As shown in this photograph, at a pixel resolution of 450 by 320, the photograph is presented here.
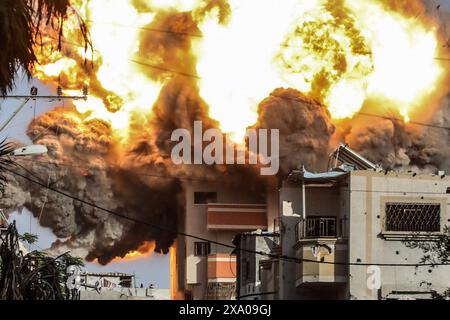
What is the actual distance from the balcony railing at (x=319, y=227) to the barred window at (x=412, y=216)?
2.79 metres

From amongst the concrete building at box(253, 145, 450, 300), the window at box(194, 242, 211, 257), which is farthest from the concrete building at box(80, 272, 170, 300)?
the concrete building at box(253, 145, 450, 300)

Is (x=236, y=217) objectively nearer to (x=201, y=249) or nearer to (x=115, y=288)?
(x=201, y=249)

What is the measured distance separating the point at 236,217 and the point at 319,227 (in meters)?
31.6

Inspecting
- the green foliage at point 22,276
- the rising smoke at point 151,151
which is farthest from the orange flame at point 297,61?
the green foliage at point 22,276

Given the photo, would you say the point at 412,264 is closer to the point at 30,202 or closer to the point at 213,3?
the point at 213,3

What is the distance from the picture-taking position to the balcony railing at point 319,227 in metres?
68.1

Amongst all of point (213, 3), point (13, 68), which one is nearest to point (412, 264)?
point (213, 3)

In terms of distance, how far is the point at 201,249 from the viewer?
99938 mm

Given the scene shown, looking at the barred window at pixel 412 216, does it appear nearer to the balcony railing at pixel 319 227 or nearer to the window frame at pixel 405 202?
the window frame at pixel 405 202

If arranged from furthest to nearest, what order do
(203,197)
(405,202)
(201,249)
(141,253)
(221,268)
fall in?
(141,253) → (203,197) → (201,249) → (221,268) → (405,202)

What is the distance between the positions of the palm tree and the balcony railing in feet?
146

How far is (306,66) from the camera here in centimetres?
9594

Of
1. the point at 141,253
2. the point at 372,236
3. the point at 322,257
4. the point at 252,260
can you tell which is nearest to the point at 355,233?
the point at 372,236

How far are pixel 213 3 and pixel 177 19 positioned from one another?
3.38m
